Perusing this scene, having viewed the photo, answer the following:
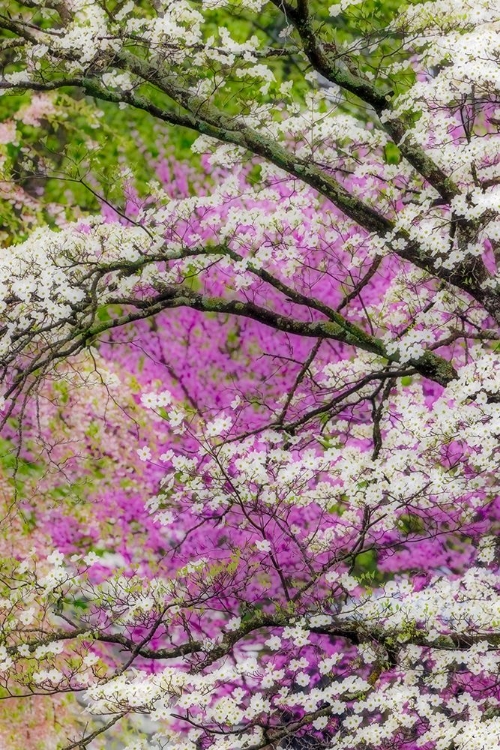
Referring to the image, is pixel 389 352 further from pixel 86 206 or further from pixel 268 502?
pixel 86 206

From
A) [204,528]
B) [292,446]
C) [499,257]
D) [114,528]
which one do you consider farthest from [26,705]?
[499,257]

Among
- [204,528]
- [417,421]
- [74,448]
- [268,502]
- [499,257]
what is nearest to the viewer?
[417,421]

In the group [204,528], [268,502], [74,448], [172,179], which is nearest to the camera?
[268,502]

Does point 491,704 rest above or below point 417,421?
below

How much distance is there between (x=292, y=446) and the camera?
707 centimetres

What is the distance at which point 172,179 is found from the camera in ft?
40.0

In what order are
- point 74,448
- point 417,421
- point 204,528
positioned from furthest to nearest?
point 74,448 < point 204,528 < point 417,421

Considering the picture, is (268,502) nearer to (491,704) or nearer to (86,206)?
(491,704)

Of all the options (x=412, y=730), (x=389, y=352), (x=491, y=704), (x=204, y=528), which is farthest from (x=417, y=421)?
(x=204, y=528)

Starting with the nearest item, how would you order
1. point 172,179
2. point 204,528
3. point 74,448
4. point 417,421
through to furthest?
point 417,421 < point 204,528 < point 74,448 < point 172,179

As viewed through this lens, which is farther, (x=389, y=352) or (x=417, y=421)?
(x=389, y=352)

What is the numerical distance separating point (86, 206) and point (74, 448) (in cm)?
402

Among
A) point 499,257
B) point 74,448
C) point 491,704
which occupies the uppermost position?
point 74,448

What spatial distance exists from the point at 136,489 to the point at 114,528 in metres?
0.48
